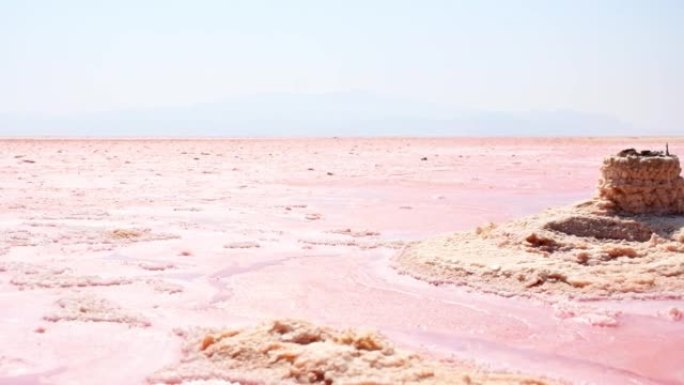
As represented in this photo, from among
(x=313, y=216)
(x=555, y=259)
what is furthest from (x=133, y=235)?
(x=555, y=259)

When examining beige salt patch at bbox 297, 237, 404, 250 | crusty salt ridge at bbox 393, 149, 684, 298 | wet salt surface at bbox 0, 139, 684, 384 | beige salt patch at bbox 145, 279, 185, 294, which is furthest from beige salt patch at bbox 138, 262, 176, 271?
crusty salt ridge at bbox 393, 149, 684, 298

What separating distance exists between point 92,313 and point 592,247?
205 inches

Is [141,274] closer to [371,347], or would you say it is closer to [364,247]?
[364,247]

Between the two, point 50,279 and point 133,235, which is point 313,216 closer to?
point 133,235

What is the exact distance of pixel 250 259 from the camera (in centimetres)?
927

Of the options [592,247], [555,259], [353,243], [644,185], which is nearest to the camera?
[555,259]

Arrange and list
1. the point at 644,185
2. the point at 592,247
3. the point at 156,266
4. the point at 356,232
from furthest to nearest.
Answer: the point at 356,232 < the point at 644,185 < the point at 156,266 < the point at 592,247

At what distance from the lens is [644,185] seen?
9.23 metres

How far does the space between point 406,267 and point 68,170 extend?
60.0ft

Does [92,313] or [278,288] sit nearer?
[92,313]

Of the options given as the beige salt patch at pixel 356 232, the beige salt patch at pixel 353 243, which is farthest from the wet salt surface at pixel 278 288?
the beige salt patch at pixel 356 232

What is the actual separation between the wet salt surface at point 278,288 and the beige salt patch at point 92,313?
97mm

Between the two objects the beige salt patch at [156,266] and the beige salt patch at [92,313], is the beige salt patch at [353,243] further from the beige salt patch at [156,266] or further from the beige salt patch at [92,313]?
the beige salt patch at [92,313]

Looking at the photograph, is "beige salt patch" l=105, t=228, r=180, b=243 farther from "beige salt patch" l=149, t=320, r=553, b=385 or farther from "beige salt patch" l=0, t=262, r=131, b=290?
"beige salt patch" l=149, t=320, r=553, b=385
